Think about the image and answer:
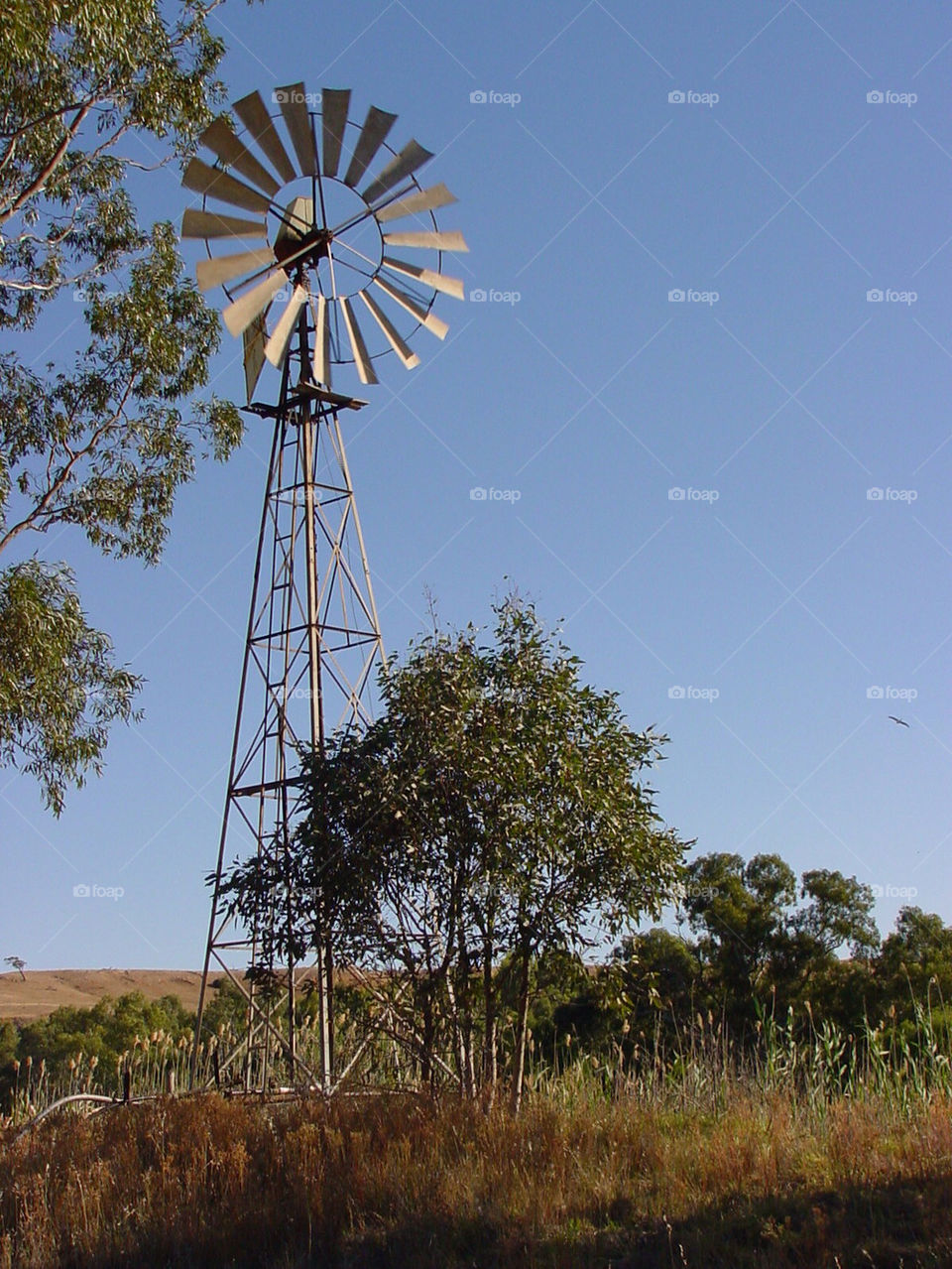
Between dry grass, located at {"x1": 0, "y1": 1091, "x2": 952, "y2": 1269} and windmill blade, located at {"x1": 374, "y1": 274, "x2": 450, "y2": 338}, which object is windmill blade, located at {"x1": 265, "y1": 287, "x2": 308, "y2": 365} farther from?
dry grass, located at {"x1": 0, "y1": 1091, "x2": 952, "y2": 1269}

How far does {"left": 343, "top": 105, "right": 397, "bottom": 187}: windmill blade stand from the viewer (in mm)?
13367

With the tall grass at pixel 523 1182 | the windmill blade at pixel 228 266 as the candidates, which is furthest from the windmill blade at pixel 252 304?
the tall grass at pixel 523 1182

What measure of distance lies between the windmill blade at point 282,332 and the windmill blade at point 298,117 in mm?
1493

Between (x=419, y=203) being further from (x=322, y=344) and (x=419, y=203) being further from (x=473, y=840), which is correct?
(x=473, y=840)

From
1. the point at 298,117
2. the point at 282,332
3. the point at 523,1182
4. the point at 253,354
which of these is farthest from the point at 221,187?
the point at 523,1182

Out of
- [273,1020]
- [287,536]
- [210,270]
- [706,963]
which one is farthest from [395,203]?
[706,963]

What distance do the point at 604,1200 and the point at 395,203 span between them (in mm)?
10549

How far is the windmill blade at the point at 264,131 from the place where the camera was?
12828 millimetres

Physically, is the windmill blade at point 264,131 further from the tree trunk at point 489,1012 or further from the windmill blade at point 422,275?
the tree trunk at point 489,1012

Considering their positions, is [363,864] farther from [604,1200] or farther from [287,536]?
[287,536]

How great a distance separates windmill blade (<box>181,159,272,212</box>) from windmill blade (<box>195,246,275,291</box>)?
18.1 inches

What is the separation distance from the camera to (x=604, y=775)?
9.48 m

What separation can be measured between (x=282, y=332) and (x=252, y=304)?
0.42m

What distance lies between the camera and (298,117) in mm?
13117
